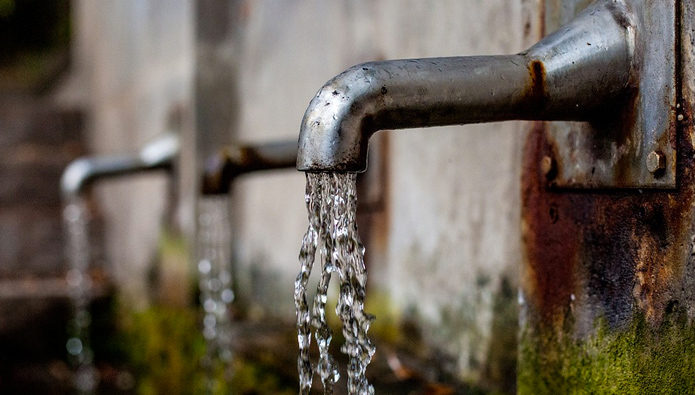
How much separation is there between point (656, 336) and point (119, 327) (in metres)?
4.52

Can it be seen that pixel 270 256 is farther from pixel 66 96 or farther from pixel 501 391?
pixel 66 96

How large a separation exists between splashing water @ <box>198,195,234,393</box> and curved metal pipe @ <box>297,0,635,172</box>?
79.3 inches

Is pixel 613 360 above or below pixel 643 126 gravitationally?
below

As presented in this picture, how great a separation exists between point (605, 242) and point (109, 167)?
10.0 feet

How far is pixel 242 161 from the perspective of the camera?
238 cm

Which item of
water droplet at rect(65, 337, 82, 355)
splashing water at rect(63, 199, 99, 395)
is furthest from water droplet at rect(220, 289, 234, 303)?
water droplet at rect(65, 337, 82, 355)

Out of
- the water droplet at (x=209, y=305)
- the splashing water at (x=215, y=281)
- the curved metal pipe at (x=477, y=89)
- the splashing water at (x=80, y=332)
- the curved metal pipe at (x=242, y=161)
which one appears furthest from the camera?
the splashing water at (x=80, y=332)

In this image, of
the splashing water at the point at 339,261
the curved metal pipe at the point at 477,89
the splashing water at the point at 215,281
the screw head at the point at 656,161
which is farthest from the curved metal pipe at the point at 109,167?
the screw head at the point at 656,161

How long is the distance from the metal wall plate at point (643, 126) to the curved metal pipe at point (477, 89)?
26 millimetres

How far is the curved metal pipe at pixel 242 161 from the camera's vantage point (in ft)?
7.43

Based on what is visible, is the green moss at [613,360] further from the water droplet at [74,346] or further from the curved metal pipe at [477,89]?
the water droplet at [74,346]

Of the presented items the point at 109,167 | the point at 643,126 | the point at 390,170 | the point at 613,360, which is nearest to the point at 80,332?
the point at 109,167

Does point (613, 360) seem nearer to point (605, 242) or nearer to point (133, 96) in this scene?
point (605, 242)

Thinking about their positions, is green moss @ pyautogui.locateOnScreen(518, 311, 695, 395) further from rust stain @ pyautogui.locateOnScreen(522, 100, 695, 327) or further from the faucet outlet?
the faucet outlet
